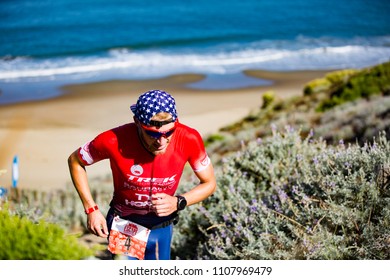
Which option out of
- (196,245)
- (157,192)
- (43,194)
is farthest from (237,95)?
(157,192)

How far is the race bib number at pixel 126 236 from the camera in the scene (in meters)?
3.83

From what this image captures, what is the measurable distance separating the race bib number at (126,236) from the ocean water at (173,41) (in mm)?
12814

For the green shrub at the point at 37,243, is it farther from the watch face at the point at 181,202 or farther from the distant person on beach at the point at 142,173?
the watch face at the point at 181,202

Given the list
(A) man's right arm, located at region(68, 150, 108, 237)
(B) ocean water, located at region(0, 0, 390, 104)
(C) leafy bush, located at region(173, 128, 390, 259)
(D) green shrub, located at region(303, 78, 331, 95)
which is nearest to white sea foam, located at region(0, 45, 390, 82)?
(B) ocean water, located at region(0, 0, 390, 104)

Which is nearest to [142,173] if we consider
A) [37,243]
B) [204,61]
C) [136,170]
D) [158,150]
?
[136,170]

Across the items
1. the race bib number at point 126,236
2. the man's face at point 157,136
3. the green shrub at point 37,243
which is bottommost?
the race bib number at point 126,236

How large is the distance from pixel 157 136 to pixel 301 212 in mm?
1740

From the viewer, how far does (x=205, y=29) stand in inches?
1096

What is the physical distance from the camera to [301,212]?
4656 millimetres

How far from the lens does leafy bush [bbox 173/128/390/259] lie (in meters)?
4.24

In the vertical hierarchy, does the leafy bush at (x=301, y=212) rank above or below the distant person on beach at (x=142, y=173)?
below

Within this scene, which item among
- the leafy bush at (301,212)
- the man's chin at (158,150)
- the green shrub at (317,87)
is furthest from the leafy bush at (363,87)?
the man's chin at (158,150)

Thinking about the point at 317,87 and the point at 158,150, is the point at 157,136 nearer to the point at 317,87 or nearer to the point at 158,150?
the point at 158,150

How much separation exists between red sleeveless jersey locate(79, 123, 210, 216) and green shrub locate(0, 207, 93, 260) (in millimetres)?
717
